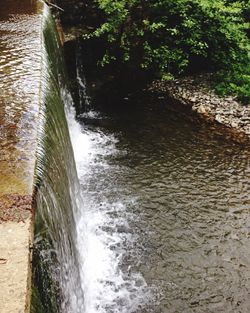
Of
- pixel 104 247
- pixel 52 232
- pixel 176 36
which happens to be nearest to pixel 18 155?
pixel 52 232

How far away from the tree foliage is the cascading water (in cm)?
307

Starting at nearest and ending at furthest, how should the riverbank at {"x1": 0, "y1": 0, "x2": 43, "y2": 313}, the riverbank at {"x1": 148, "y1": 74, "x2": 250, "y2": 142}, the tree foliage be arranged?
1. the riverbank at {"x1": 0, "y1": 0, "x2": 43, "y2": 313}
2. the riverbank at {"x1": 148, "y1": 74, "x2": 250, "y2": 142}
3. the tree foliage

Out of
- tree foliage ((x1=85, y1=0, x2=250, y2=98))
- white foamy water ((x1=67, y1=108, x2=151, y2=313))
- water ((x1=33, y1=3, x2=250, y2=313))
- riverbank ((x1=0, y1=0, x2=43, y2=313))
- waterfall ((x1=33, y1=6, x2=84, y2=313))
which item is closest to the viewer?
riverbank ((x1=0, y1=0, x2=43, y2=313))

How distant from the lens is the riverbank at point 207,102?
8.77 metres

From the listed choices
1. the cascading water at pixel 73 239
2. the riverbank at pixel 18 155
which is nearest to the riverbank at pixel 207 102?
the cascading water at pixel 73 239

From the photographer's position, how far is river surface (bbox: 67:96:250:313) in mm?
4840

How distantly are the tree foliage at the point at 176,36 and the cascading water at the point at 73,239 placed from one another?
3069 mm

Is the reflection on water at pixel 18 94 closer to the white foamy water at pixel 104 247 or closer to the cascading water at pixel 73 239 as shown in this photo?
the cascading water at pixel 73 239

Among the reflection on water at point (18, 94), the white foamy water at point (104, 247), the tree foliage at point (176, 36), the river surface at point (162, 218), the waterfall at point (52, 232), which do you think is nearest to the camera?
the waterfall at point (52, 232)

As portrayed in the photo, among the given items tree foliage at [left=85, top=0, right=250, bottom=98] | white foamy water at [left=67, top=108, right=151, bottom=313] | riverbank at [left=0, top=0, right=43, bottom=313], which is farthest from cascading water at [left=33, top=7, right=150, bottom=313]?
tree foliage at [left=85, top=0, right=250, bottom=98]

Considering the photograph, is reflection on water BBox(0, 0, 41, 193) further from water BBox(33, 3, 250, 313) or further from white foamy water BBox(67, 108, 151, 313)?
white foamy water BBox(67, 108, 151, 313)

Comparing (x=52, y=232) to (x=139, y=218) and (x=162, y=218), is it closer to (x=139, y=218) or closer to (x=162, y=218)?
(x=139, y=218)

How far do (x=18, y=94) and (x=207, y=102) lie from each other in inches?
239

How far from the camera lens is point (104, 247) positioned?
18.2ft
